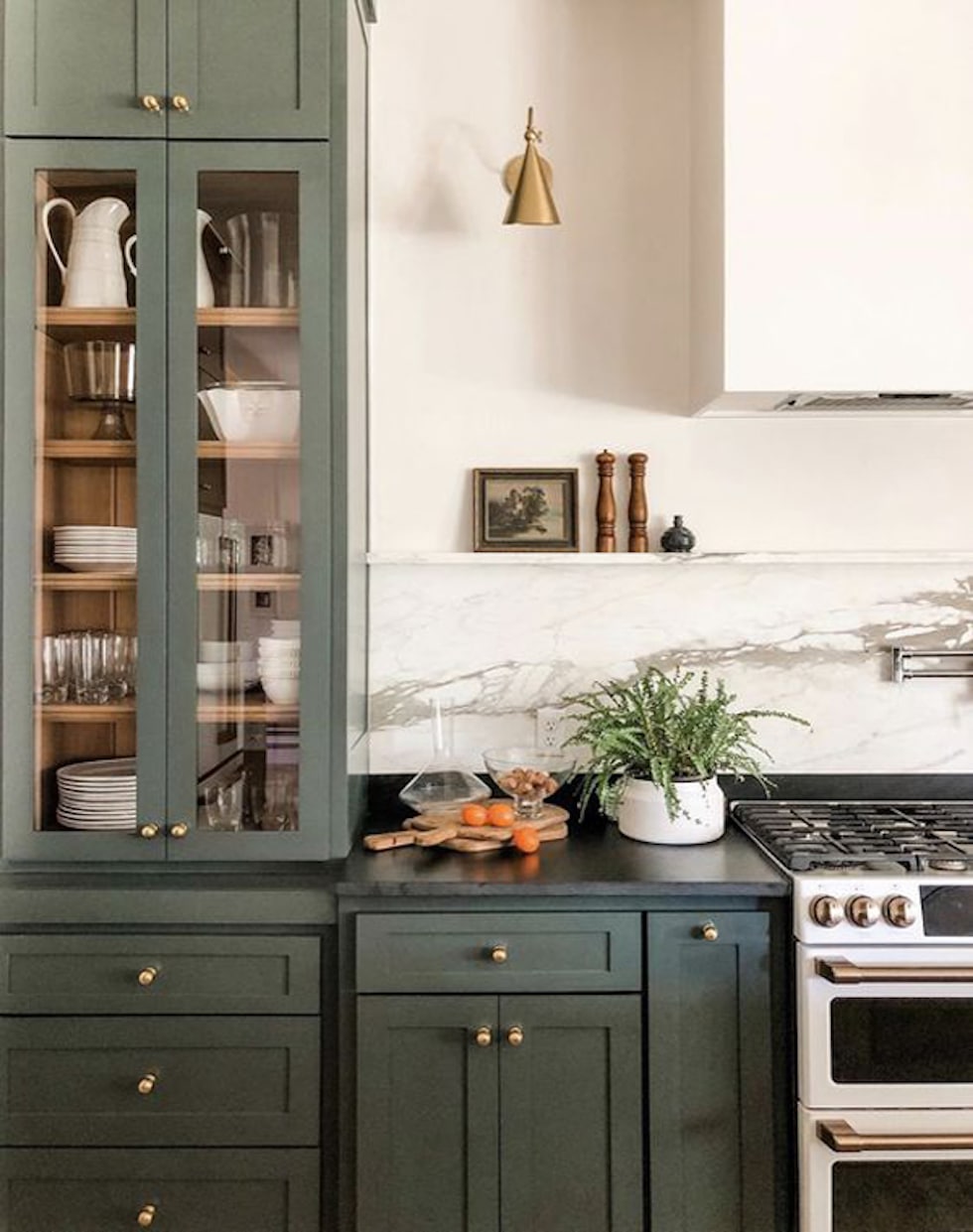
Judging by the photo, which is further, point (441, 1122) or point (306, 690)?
point (306, 690)

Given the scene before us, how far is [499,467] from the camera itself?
235 cm

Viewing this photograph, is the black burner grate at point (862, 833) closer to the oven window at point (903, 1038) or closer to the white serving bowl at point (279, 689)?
the oven window at point (903, 1038)

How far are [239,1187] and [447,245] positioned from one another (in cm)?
200

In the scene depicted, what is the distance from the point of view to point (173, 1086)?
71.2 inches

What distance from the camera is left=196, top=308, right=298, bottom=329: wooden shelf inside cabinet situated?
1906 mm

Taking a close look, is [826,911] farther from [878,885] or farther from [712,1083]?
[712,1083]

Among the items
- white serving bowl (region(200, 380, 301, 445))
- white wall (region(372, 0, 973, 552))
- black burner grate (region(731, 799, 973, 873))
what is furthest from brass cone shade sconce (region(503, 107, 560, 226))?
black burner grate (region(731, 799, 973, 873))

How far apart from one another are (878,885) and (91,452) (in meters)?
1.64

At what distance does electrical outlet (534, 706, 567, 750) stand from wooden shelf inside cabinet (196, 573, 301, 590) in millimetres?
720

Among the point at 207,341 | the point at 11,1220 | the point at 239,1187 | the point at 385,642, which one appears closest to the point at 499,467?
the point at 385,642

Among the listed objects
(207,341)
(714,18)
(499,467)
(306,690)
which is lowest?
(306,690)

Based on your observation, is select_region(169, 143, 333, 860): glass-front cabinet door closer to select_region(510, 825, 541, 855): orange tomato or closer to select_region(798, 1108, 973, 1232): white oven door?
select_region(510, 825, 541, 855): orange tomato

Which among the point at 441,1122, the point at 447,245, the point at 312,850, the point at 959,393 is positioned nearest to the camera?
the point at 441,1122

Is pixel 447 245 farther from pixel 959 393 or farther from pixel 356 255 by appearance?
pixel 959 393
